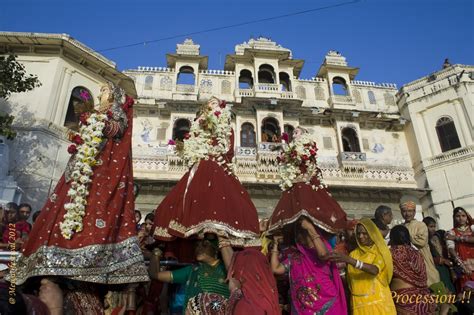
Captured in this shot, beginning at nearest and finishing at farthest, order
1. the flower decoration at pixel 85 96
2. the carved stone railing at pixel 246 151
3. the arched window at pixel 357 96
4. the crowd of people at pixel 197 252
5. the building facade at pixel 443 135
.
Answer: the crowd of people at pixel 197 252 < the flower decoration at pixel 85 96 < the building facade at pixel 443 135 < the carved stone railing at pixel 246 151 < the arched window at pixel 357 96

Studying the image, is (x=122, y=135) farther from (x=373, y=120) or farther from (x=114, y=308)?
(x=373, y=120)

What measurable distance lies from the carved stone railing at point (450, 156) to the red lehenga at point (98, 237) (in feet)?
53.3

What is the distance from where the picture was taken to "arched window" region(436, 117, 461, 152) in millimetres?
15336

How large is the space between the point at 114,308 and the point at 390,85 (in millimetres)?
19875

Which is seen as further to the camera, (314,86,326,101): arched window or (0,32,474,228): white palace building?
(314,86,326,101): arched window

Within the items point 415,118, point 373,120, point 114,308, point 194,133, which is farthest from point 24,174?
point 415,118

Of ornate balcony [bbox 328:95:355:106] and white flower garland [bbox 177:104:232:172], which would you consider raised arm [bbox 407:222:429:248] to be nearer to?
white flower garland [bbox 177:104:232:172]

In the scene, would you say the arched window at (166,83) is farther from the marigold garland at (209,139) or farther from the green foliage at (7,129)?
the marigold garland at (209,139)

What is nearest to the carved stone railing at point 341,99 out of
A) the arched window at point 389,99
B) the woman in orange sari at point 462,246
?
the arched window at point 389,99

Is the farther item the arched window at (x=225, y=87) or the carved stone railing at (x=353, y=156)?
the arched window at (x=225, y=87)

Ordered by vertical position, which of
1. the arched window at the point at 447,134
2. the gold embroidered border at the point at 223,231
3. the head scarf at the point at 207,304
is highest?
the arched window at the point at 447,134

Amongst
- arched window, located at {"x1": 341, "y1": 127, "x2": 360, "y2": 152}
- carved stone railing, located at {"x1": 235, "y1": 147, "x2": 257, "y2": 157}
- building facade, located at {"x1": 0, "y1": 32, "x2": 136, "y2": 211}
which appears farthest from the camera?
arched window, located at {"x1": 341, "y1": 127, "x2": 360, "y2": 152}

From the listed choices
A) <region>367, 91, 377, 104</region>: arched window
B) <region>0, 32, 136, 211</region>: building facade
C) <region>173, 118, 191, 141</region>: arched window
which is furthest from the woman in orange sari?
<region>367, 91, 377, 104</region>: arched window

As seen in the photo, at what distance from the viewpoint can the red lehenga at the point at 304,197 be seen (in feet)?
14.4
